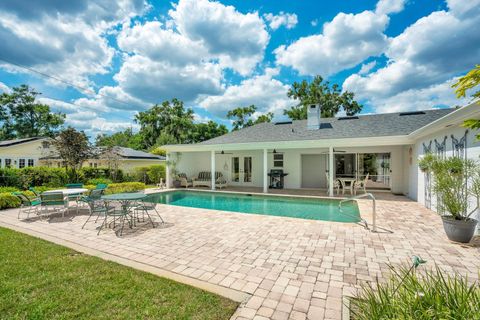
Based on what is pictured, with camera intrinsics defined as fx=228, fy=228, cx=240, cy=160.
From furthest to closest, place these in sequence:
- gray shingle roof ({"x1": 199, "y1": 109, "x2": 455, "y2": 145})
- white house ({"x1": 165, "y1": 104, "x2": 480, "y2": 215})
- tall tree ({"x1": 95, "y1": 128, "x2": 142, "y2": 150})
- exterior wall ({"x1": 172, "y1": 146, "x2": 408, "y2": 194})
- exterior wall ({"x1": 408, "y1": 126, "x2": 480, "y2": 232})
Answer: tall tree ({"x1": 95, "y1": 128, "x2": 142, "y2": 150}) < exterior wall ({"x1": 172, "y1": 146, "x2": 408, "y2": 194}) < gray shingle roof ({"x1": 199, "y1": 109, "x2": 455, "y2": 145}) < white house ({"x1": 165, "y1": 104, "x2": 480, "y2": 215}) < exterior wall ({"x1": 408, "y1": 126, "x2": 480, "y2": 232})

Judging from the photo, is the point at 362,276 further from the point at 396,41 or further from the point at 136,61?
the point at 136,61

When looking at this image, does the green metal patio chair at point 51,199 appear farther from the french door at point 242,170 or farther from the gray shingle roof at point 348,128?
the french door at point 242,170

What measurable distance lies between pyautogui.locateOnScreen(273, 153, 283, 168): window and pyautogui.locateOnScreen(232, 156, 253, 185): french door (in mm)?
1822

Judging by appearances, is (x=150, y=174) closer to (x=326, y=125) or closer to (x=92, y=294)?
(x=326, y=125)

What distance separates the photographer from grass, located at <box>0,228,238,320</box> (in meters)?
2.77

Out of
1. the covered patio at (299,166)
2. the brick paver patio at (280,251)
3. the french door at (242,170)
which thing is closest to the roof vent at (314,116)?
the covered patio at (299,166)

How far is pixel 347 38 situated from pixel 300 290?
523 inches

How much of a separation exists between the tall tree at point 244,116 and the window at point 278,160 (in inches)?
921

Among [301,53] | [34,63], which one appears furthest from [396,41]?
[34,63]

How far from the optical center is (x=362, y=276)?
364cm

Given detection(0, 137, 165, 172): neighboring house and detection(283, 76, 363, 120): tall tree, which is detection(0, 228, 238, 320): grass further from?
Answer: detection(283, 76, 363, 120): tall tree

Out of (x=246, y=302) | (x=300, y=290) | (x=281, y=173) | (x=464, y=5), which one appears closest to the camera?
(x=246, y=302)

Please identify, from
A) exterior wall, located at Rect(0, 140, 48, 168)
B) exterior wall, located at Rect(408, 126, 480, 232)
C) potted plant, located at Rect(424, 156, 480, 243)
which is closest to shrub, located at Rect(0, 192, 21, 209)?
exterior wall, located at Rect(0, 140, 48, 168)

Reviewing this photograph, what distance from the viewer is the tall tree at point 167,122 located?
1545 inches
